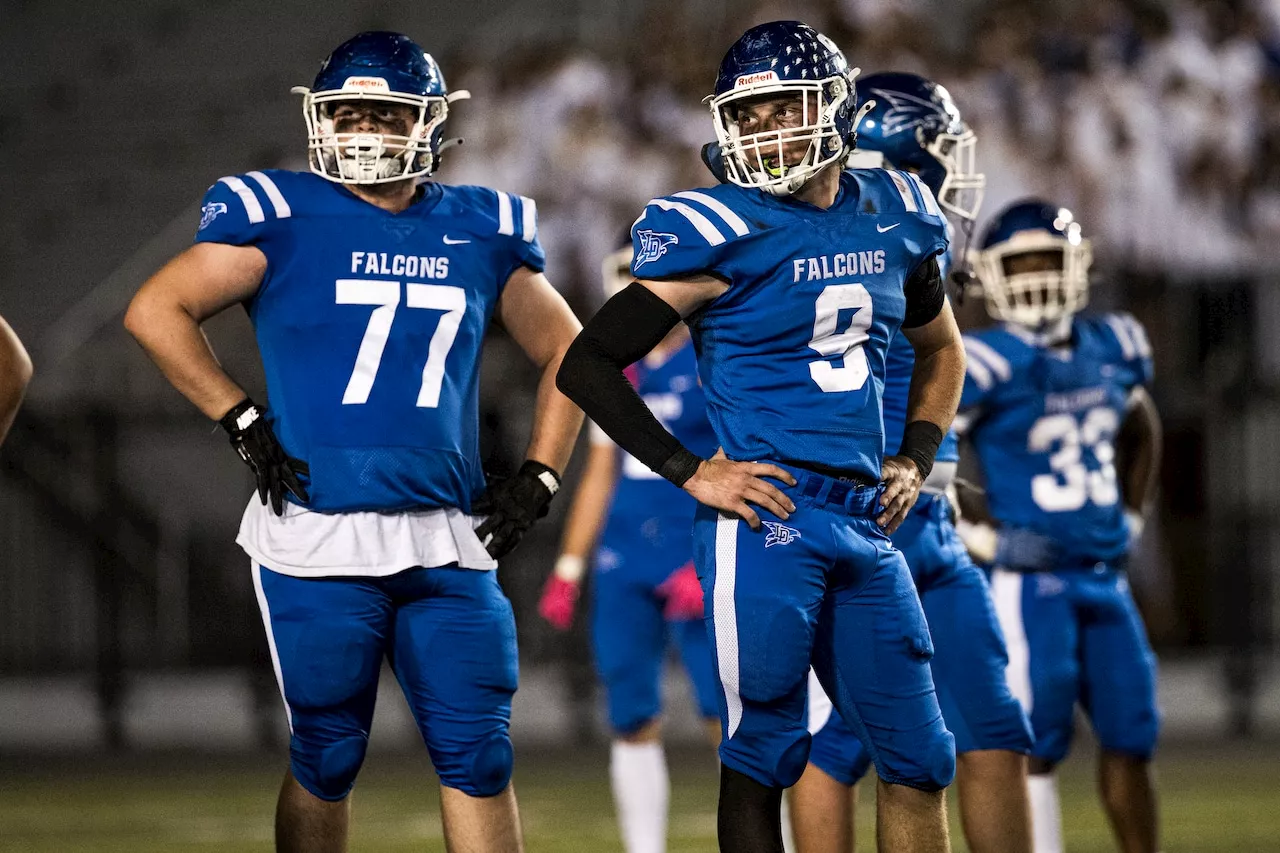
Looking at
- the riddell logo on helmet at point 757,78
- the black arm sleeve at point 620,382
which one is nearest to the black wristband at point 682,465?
the black arm sleeve at point 620,382

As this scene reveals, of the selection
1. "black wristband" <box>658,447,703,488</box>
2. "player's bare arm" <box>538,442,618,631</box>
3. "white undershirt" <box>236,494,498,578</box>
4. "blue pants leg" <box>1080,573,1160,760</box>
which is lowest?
"blue pants leg" <box>1080,573,1160,760</box>

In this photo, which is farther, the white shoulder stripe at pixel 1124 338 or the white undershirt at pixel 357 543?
the white shoulder stripe at pixel 1124 338

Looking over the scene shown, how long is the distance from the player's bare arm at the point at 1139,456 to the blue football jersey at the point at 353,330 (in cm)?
261

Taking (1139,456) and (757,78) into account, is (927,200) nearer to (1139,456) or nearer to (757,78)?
(757,78)

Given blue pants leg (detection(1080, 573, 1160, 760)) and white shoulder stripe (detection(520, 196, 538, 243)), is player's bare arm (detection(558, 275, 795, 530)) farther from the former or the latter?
blue pants leg (detection(1080, 573, 1160, 760))

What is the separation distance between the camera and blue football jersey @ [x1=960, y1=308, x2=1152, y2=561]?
4992mm

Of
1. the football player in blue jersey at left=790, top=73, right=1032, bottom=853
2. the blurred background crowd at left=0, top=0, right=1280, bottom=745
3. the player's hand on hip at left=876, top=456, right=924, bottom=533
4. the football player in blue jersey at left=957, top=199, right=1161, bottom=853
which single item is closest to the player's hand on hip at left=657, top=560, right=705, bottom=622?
the football player in blue jersey at left=957, top=199, right=1161, bottom=853

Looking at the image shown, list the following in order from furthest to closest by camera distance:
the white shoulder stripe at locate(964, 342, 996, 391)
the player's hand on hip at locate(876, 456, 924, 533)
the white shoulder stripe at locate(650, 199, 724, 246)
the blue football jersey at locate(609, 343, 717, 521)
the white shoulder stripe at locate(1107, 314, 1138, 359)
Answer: the blue football jersey at locate(609, 343, 717, 521) < the white shoulder stripe at locate(1107, 314, 1138, 359) < the white shoulder stripe at locate(964, 342, 996, 391) < the player's hand on hip at locate(876, 456, 924, 533) < the white shoulder stripe at locate(650, 199, 724, 246)

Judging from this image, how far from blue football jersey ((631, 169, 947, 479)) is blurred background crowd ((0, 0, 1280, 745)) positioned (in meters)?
5.93

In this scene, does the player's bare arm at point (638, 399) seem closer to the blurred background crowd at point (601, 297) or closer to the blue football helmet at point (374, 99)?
the blue football helmet at point (374, 99)

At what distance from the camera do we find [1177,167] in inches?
410

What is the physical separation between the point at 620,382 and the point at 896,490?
1.96 feet

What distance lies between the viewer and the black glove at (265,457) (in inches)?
150

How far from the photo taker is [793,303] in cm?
345
